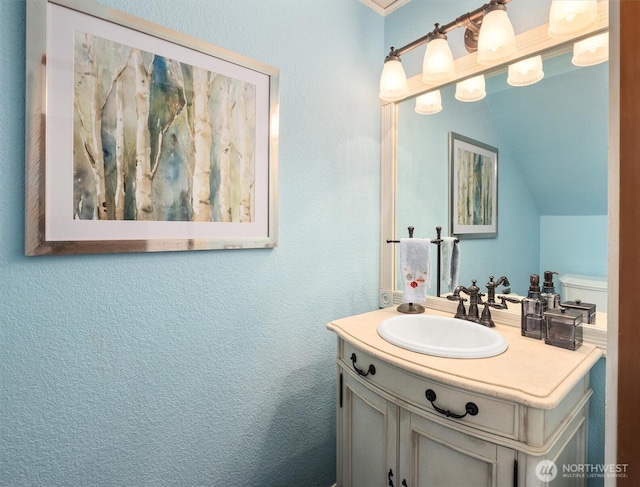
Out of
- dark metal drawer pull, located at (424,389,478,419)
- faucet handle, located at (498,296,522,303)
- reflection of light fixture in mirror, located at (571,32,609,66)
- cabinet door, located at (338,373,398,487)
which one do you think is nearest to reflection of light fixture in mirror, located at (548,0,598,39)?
reflection of light fixture in mirror, located at (571,32,609,66)

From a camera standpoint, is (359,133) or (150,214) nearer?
(150,214)

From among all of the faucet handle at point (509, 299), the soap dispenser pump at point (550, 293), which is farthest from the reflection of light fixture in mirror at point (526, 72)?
the faucet handle at point (509, 299)

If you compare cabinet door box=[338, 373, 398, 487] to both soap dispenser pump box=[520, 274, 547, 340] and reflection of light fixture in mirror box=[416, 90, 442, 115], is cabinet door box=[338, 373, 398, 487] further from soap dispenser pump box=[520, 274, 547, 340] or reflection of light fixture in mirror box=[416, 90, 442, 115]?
Result: reflection of light fixture in mirror box=[416, 90, 442, 115]

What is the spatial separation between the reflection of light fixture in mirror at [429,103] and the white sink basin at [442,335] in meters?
1.00

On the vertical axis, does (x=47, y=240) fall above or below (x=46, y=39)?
below

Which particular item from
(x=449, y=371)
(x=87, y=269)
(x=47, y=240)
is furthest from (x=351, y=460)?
(x=47, y=240)

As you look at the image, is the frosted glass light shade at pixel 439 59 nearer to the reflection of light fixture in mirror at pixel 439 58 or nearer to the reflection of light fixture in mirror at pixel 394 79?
the reflection of light fixture in mirror at pixel 439 58

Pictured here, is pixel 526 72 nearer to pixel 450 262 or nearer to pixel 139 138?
pixel 450 262

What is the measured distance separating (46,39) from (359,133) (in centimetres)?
124

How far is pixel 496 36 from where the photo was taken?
3.87ft

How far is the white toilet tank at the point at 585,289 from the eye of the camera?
1.13 metres

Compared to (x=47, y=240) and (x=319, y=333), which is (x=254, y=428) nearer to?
(x=319, y=333)

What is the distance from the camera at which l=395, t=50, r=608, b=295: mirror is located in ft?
3.81

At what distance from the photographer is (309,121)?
1.49 metres
